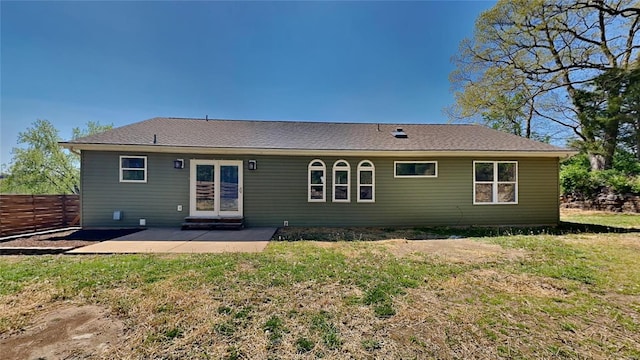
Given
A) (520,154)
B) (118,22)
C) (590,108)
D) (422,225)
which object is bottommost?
(422,225)

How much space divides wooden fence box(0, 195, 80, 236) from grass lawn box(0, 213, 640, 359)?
2.88 m

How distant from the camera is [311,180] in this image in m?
8.45

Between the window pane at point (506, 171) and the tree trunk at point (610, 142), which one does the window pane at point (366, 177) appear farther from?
the tree trunk at point (610, 142)

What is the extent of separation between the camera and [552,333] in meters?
2.40

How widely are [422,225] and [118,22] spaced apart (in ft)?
42.7

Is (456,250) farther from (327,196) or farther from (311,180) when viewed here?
(311,180)

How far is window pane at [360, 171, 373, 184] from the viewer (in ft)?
28.0

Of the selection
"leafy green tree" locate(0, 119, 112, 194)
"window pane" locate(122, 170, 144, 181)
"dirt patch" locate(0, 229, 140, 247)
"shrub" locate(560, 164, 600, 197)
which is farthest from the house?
"leafy green tree" locate(0, 119, 112, 194)

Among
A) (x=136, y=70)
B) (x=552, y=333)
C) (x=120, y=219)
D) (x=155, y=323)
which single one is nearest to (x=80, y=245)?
(x=120, y=219)

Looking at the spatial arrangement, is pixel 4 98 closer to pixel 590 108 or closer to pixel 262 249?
pixel 262 249

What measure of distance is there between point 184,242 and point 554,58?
870 inches

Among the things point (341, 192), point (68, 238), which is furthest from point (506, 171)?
point (68, 238)

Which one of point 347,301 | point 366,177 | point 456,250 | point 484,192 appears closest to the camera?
point 347,301

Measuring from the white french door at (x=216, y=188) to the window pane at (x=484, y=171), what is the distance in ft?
25.8
